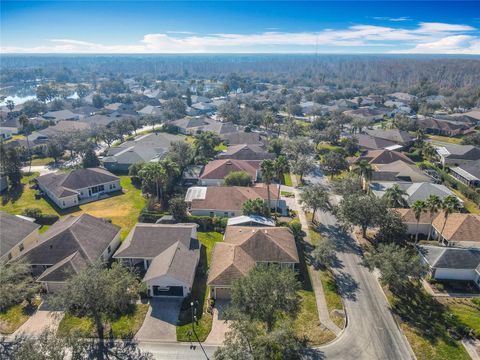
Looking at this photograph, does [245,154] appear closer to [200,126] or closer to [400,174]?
[400,174]

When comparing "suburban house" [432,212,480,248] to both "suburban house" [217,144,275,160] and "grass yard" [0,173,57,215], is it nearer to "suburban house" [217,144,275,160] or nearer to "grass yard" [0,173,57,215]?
"suburban house" [217,144,275,160]

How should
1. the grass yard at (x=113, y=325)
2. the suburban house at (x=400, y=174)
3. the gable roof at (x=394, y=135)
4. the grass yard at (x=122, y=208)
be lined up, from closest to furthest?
the grass yard at (x=113, y=325), the grass yard at (x=122, y=208), the suburban house at (x=400, y=174), the gable roof at (x=394, y=135)

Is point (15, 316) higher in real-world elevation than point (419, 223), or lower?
lower

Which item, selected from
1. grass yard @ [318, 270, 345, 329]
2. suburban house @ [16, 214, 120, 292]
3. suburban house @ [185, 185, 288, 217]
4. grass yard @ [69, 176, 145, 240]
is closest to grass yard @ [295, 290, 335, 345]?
grass yard @ [318, 270, 345, 329]

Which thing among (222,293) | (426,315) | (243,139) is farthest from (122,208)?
(243,139)

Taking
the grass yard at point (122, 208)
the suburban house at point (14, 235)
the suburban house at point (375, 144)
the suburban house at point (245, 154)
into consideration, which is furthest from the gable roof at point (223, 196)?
the suburban house at point (375, 144)

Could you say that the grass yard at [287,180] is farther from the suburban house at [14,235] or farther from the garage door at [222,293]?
the suburban house at [14,235]
